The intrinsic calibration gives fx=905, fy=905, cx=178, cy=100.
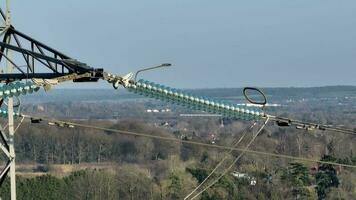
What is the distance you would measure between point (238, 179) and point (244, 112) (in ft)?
187

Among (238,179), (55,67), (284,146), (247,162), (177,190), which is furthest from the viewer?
(284,146)

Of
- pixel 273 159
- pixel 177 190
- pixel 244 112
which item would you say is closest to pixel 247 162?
pixel 273 159

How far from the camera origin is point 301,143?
113125 mm

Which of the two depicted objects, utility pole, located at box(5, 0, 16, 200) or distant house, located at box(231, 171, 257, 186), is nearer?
utility pole, located at box(5, 0, 16, 200)

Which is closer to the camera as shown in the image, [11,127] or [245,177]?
[11,127]

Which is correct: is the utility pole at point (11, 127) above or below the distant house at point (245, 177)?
above

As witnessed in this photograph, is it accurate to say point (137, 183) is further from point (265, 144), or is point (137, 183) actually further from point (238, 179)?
point (265, 144)

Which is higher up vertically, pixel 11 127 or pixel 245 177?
pixel 11 127

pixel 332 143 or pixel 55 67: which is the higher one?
pixel 55 67

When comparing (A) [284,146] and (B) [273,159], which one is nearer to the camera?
(B) [273,159]

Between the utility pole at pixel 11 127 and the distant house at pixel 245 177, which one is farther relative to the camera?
the distant house at pixel 245 177

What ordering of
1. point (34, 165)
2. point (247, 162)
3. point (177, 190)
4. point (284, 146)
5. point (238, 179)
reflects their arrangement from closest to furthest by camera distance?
point (177, 190)
point (238, 179)
point (247, 162)
point (34, 165)
point (284, 146)

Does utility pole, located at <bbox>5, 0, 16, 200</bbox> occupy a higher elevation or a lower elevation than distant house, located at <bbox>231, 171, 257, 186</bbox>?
higher

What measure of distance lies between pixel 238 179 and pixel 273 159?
786 inches
